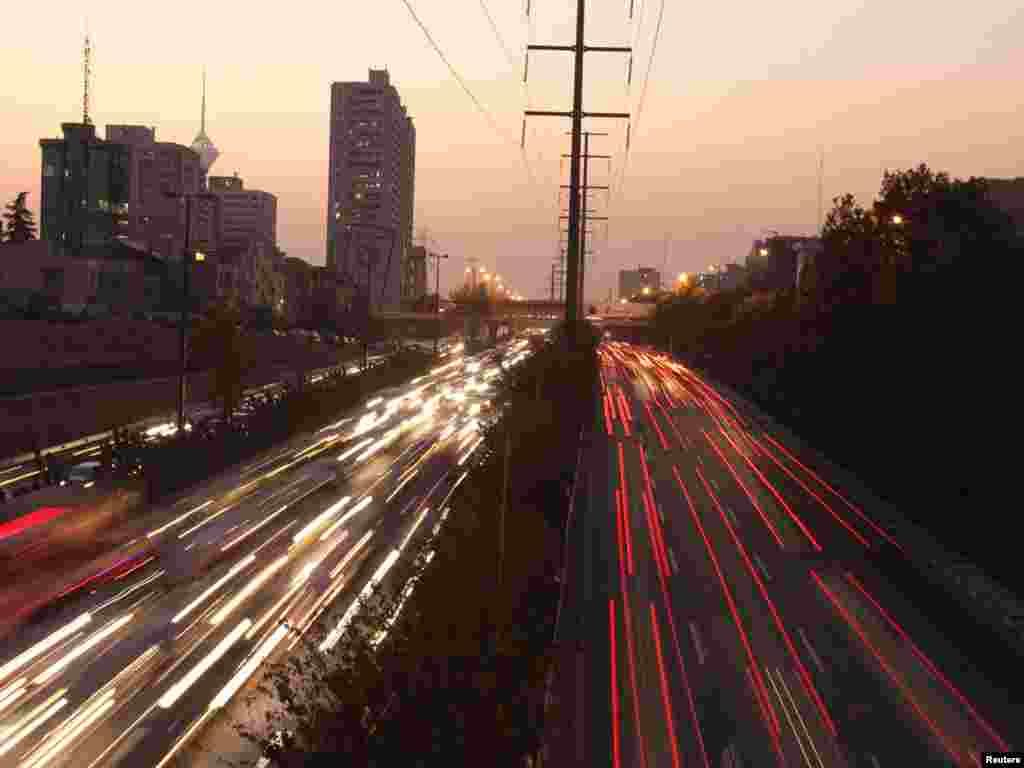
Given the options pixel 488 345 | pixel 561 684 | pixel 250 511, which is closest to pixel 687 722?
pixel 561 684

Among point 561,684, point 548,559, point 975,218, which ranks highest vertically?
point 975,218

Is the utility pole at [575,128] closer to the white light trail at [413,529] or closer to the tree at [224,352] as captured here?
the white light trail at [413,529]

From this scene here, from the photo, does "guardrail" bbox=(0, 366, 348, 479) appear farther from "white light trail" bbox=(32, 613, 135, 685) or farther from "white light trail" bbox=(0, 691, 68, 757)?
"white light trail" bbox=(0, 691, 68, 757)

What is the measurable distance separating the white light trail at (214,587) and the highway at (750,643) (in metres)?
8.60

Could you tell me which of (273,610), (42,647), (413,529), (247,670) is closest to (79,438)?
(413,529)

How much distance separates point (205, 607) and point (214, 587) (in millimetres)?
1623

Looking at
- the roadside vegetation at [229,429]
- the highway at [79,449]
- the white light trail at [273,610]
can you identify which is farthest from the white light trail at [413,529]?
the highway at [79,449]

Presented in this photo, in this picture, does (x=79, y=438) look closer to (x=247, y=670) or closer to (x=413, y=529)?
(x=413, y=529)

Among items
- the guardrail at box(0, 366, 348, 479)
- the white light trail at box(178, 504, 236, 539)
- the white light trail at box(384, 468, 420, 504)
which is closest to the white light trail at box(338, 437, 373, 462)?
the white light trail at box(384, 468, 420, 504)

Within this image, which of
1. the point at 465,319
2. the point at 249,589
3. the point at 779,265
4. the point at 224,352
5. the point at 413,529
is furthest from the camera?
the point at 465,319

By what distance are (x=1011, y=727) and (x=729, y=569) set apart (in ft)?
33.2

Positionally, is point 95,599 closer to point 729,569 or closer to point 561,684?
point 561,684

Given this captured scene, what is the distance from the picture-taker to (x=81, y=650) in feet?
64.0

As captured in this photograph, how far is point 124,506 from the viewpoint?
3203 centimetres
